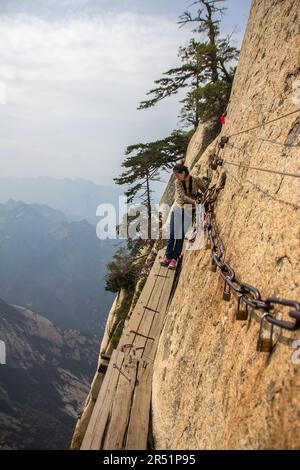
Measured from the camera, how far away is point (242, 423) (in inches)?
118

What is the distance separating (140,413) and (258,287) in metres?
4.06

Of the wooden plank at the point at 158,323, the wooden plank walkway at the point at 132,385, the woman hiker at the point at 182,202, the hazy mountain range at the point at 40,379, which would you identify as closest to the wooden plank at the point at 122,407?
the wooden plank walkway at the point at 132,385

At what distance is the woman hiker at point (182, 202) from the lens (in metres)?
8.53

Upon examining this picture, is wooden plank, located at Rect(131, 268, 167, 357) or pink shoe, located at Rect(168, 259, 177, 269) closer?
wooden plank, located at Rect(131, 268, 167, 357)

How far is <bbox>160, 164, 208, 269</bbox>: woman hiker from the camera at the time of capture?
853 cm

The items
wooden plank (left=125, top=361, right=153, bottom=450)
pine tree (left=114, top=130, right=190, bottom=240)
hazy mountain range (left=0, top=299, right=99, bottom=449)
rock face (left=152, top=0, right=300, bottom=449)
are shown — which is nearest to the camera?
rock face (left=152, top=0, right=300, bottom=449)

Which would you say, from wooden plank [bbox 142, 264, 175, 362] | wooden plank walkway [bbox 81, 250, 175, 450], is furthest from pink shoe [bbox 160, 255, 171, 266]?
wooden plank walkway [bbox 81, 250, 175, 450]

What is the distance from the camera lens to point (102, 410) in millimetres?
6043

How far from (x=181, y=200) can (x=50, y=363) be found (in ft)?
412

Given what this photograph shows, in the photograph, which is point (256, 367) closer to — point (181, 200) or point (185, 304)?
point (185, 304)

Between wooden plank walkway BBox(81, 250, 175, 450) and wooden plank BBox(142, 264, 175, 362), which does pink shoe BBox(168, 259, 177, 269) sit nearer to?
wooden plank BBox(142, 264, 175, 362)

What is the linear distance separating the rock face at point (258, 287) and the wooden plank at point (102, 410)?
99 cm

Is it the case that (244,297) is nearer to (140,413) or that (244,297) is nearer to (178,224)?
(140,413)

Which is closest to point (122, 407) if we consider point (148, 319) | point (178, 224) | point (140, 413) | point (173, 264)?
point (140, 413)
